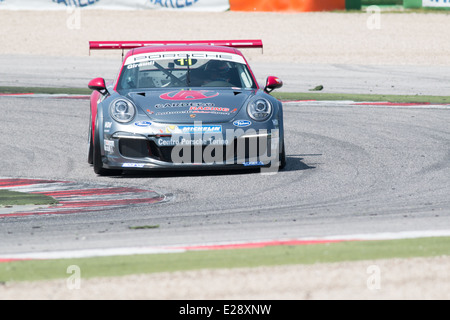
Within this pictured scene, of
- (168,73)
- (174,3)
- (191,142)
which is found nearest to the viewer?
(191,142)

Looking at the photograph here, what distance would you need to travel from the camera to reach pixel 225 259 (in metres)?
4.92

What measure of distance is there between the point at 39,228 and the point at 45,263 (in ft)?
3.71

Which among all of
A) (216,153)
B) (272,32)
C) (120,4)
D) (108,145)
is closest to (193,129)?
(216,153)

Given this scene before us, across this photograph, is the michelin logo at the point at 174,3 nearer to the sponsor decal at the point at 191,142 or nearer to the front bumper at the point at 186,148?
the front bumper at the point at 186,148

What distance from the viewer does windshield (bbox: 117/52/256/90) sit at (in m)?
8.98

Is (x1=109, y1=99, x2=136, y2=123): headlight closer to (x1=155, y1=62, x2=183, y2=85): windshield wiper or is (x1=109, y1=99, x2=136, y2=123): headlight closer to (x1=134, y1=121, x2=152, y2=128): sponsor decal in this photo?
(x1=134, y1=121, x2=152, y2=128): sponsor decal

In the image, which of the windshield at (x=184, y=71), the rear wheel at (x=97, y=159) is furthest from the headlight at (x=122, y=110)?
the windshield at (x=184, y=71)

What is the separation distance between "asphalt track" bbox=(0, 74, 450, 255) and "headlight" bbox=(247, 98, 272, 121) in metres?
A: 0.51

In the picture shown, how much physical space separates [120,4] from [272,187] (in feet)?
65.0

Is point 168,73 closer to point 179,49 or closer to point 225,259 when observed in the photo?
point 179,49

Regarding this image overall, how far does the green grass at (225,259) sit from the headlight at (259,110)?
304 cm

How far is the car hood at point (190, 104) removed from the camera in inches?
317

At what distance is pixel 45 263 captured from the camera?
491cm

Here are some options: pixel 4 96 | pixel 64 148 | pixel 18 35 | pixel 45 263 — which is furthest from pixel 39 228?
pixel 18 35
